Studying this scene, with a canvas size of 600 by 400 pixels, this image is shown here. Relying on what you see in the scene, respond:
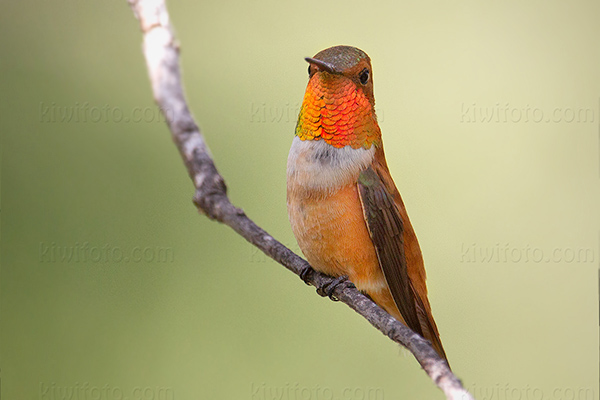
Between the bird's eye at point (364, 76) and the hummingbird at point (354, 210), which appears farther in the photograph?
the hummingbird at point (354, 210)

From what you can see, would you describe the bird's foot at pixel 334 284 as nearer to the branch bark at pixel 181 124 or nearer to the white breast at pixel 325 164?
the white breast at pixel 325 164

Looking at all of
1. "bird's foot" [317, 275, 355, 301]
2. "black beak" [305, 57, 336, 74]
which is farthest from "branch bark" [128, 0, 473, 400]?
"bird's foot" [317, 275, 355, 301]

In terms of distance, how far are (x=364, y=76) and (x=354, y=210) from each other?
1.37 ft

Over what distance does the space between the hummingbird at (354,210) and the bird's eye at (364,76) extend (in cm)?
3

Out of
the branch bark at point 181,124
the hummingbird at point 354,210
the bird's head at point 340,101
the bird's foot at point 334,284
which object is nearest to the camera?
the branch bark at point 181,124

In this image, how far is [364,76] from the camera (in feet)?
5.72

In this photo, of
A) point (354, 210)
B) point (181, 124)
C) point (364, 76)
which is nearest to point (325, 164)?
point (354, 210)

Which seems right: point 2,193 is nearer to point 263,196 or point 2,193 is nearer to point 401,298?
point 263,196

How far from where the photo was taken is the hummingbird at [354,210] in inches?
72.9

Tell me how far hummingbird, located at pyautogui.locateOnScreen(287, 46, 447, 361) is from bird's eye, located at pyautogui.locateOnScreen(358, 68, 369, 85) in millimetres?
30

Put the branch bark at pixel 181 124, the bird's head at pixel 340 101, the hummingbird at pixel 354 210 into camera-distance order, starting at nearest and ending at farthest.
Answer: the branch bark at pixel 181 124 → the bird's head at pixel 340 101 → the hummingbird at pixel 354 210

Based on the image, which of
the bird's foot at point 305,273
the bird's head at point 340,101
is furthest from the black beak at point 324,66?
the bird's foot at point 305,273

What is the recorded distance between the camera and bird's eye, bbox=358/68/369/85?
1.73 meters

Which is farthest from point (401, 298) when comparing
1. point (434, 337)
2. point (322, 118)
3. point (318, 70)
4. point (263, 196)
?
point (263, 196)
